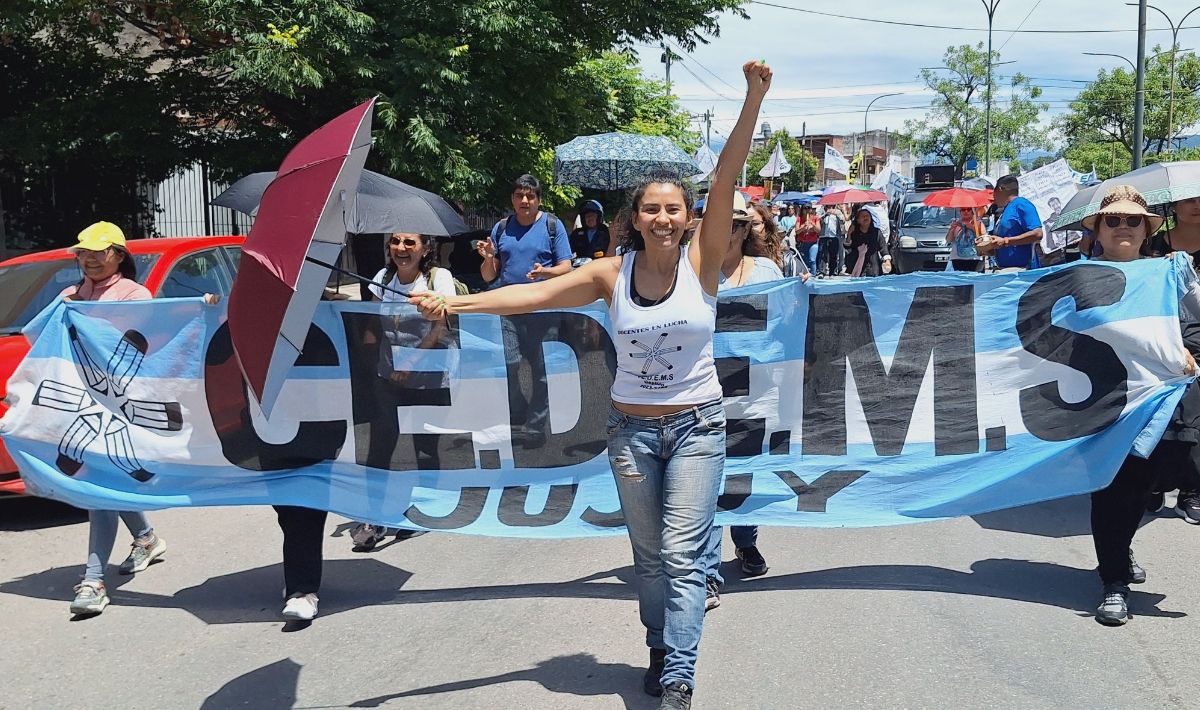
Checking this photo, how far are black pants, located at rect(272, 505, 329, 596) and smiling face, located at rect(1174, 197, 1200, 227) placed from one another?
492 cm

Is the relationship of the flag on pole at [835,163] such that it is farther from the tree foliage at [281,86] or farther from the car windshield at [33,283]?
the car windshield at [33,283]

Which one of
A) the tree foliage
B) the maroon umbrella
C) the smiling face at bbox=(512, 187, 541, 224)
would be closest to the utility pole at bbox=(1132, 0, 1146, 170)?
the tree foliage

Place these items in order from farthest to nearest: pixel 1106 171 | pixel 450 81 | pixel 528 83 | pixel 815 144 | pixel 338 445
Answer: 1. pixel 815 144
2. pixel 1106 171
3. pixel 528 83
4. pixel 450 81
5. pixel 338 445

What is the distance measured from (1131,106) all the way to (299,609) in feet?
220

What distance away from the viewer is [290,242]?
11.4 ft

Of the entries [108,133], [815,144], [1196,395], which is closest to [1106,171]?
[815,144]

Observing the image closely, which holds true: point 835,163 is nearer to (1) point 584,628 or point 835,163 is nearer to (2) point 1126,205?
(2) point 1126,205

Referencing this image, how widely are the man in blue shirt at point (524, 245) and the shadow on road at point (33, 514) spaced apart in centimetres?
338

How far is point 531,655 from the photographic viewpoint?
4637 millimetres

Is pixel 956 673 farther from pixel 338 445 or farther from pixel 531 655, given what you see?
pixel 338 445

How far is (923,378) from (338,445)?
299cm

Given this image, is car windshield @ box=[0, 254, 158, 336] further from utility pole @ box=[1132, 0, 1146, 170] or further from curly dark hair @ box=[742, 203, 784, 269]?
utility pole @ box=[1132, 0, 1146, 170]

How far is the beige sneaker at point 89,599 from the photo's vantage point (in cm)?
521

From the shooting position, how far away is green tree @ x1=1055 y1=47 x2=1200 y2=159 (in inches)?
2234
